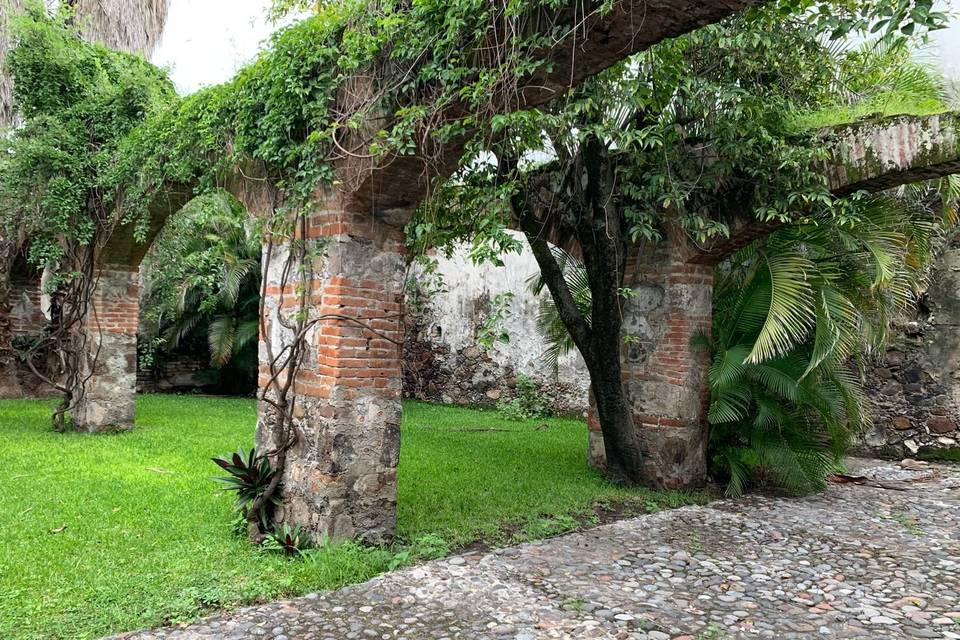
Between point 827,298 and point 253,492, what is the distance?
449cm

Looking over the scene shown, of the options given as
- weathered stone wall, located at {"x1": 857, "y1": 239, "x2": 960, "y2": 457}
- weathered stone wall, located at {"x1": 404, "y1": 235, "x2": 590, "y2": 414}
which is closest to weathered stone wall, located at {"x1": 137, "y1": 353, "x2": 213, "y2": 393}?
weathered stone wall, located at {"x1": 404, "y1": 235, "x2": 590, "y2": 414}

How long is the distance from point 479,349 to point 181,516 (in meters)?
7.14

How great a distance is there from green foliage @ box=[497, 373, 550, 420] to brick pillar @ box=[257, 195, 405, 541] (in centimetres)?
654

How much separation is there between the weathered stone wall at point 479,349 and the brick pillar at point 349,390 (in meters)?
6.32

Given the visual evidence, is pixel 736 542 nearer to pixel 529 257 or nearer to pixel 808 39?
pixel 808 39

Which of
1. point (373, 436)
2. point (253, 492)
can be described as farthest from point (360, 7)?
point (253, 492)

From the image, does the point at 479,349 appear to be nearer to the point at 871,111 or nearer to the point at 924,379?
the point at 924,379

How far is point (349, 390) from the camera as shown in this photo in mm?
4145

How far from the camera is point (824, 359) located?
5680 millimetres

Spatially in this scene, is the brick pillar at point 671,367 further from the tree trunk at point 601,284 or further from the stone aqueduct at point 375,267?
the stone aqueduct at point 375,267

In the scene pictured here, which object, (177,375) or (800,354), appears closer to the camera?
(800,354)

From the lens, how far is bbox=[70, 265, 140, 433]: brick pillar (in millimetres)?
8023

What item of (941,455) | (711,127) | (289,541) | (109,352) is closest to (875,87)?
(711,127)

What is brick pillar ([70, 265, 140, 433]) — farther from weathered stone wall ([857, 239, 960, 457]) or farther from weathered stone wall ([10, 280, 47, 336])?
weathered stone wall ([857, 239, 960, 457])
